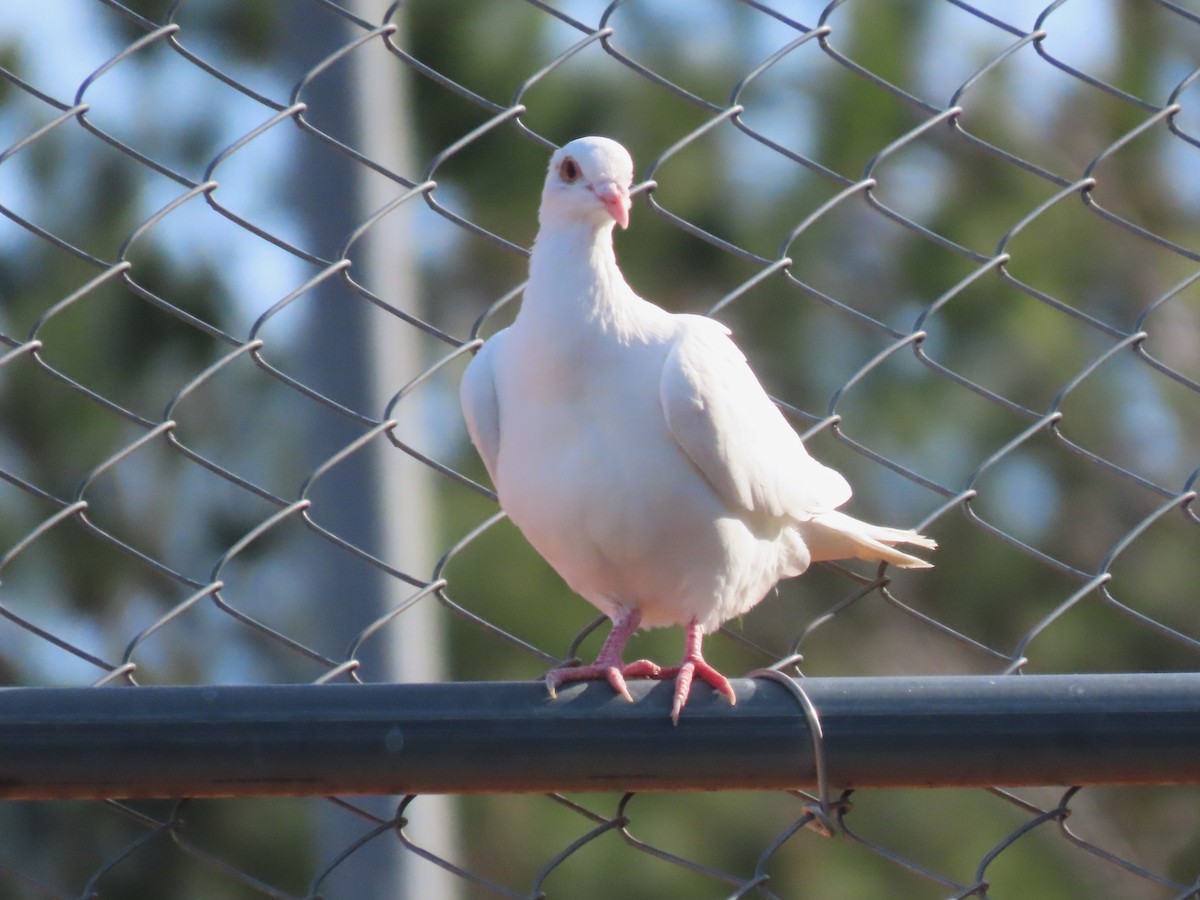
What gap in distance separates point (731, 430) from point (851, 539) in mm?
388

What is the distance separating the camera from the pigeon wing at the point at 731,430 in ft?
5.77

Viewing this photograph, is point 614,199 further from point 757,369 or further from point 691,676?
point 757,369

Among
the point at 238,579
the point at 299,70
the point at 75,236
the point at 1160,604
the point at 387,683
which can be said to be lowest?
the point at 238,579

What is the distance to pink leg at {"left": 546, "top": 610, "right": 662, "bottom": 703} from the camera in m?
1.43

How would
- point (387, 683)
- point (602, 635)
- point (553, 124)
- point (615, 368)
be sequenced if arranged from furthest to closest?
point (553, 124), point (602, 635), point (615, 368), point (387, 683)

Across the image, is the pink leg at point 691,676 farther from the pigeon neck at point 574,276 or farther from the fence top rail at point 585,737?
the pigeon neck at point 574,276

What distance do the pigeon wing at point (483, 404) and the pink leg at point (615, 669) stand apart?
27 centimetres

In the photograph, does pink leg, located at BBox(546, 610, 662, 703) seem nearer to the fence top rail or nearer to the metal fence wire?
the fence top rail

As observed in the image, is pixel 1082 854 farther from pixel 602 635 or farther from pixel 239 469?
pixel 239 469

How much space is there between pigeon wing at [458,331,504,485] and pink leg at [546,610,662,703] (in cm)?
27

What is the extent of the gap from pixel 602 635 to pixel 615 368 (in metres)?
2.57

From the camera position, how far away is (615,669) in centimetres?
148

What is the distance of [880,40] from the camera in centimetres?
520

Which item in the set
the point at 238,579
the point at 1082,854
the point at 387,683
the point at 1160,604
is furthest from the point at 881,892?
the point at 387,683
